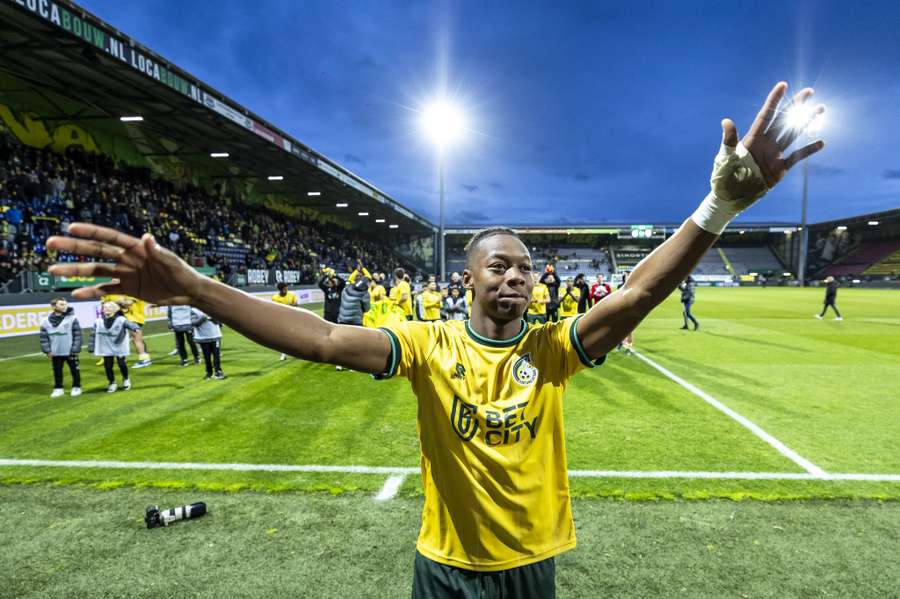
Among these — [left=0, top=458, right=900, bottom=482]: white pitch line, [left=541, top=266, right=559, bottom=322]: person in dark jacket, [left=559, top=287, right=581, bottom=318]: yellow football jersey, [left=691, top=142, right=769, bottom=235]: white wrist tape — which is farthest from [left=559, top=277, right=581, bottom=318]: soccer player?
[left=691, top=142, right=769, bottom=235]: white wrist tape

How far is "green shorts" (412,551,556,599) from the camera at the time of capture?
1929mm

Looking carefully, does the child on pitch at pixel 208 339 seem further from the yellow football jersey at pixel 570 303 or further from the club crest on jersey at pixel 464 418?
the yellow football jersey at pixel 570 303

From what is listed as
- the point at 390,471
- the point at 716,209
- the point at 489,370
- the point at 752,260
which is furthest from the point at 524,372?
the point at 752,260

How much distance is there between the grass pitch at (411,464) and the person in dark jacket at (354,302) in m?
1.23

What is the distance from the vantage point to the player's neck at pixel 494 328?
2.12 meters

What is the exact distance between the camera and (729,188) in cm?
167

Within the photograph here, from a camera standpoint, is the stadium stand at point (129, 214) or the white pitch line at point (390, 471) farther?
the stadium stand at point (129, 214)

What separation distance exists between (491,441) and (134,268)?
1482 mm

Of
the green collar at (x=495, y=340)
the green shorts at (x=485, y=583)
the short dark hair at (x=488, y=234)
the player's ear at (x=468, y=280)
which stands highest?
the short dark hair at (x=488, y=234)

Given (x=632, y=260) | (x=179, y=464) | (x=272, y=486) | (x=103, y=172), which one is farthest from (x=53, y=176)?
(x=632, y=260)

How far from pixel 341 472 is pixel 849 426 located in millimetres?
6821

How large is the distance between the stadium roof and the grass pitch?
8.89 meters

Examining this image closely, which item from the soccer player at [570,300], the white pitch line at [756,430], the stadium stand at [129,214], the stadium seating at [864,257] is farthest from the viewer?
the stadium seating at [864,257]

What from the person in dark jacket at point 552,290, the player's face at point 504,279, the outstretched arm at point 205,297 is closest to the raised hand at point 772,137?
the player's face at point 504,279
